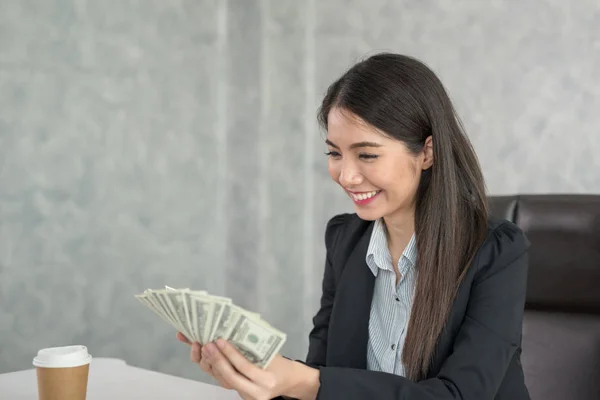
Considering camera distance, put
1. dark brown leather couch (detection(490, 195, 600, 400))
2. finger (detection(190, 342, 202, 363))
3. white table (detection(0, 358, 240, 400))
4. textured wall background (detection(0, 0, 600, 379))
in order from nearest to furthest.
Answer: finger (detection(190, 342, 202, 363)) → white table (detection(0, 358, 240, 400)) → dark brown leather couch (detection(490, 195, 600, 400)) → textured wall background (detection(0, 0, 600, 379))

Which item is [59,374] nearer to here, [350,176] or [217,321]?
[217,321]

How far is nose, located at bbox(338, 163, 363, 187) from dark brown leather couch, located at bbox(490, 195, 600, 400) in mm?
402

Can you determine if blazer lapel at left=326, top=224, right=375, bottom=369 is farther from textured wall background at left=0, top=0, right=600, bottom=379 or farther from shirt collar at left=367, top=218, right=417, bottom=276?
textured wall background at left=0, top=0, right=600, bottom=379

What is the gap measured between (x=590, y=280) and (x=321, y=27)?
184 cm

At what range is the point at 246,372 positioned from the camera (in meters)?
1.11

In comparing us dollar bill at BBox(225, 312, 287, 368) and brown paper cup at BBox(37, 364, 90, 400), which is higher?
us dollar bill at BBox(225, 312, 287, 368)

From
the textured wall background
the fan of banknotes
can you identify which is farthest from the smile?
the textured wall background

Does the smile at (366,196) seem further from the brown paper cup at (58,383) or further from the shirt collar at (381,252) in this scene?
the brown paper cup at (58,383)

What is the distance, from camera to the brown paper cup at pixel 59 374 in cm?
114

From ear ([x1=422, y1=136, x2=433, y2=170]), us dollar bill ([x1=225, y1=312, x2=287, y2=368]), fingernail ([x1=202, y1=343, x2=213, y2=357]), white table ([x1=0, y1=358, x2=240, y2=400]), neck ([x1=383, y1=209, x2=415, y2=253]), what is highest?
ear ([x1=422, y1=136, x2=433, y2=170])

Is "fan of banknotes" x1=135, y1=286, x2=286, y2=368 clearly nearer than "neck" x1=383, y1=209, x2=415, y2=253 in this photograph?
Yes

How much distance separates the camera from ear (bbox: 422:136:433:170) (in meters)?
1.47

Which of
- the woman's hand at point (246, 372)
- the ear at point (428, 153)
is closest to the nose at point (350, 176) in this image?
the ear at point (428, 153)

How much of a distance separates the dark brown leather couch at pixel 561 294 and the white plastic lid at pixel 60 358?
94cm
